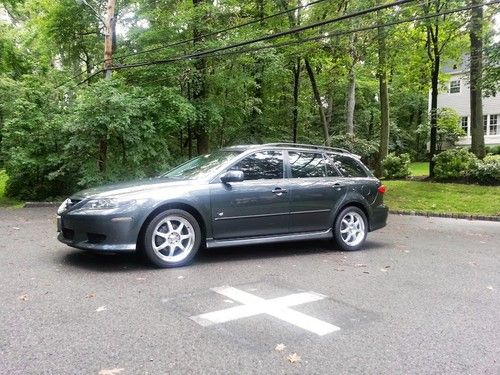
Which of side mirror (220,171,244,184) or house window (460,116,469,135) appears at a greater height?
house window (460,116,469,135)

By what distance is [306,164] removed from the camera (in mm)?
7629

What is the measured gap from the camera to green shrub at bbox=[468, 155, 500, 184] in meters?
16.9

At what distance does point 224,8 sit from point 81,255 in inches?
499

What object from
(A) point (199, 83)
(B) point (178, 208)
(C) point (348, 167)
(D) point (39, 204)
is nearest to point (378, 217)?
(C) point (348, 167)

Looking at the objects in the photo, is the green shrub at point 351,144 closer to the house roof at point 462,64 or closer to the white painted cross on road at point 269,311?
the house roof at point 462,64

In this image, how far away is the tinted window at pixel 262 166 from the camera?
6961mm

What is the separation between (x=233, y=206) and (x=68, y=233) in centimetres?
216

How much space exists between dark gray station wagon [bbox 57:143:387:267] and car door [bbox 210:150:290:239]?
0.04ft

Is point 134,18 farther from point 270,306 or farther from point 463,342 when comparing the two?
point 463,342

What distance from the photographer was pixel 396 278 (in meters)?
6.09

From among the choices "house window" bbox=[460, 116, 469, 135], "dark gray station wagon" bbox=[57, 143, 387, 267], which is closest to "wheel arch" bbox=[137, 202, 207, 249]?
"dark gray station wagon" bbox=[57, 143, 387, 267]

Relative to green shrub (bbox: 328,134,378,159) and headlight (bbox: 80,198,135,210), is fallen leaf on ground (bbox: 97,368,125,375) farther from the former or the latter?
green shrub (bbox: 328,134,378,159)

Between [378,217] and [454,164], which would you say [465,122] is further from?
[378,217]

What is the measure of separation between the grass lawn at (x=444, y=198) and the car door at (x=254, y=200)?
8.66 meters
